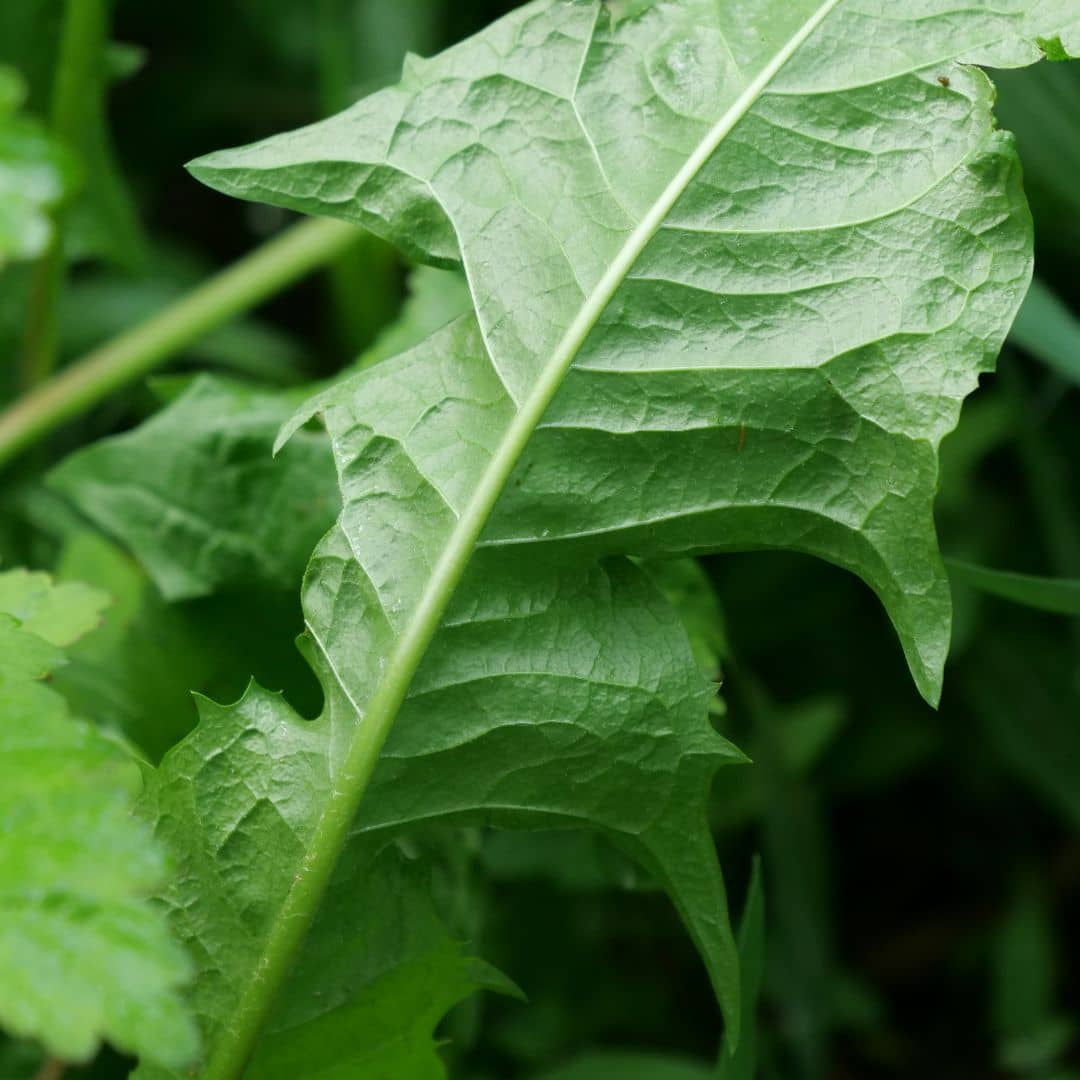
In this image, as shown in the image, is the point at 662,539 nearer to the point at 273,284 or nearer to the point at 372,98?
the point at 372,98

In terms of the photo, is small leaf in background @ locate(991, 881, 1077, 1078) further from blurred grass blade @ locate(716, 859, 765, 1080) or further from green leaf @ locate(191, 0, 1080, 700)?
green leaf @ locate(191, 0, 1080, 700)

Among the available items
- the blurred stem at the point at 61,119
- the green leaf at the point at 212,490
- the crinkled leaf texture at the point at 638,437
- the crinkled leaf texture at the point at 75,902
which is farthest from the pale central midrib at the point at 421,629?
the blurred stem at the point at 61,119

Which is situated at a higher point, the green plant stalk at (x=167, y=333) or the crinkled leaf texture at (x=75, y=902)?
the green plant stalk at (x=167, y=333)

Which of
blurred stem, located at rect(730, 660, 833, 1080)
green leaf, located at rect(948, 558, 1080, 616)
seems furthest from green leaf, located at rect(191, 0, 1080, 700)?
blurred stem, located at rect(730, 660, 833, 1080)

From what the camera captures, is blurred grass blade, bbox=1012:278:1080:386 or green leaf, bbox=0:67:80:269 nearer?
green leaf, bbox=0:67:80:269

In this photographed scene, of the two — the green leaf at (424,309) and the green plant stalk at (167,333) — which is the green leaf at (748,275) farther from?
the green plant stalk at (167,333)

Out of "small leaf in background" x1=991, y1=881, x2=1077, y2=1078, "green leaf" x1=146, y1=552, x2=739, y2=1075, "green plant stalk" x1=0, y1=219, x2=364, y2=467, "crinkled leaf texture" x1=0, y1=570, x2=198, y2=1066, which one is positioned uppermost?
"green plant stalk" x1=0, y1=219, x2=364, y2=467
